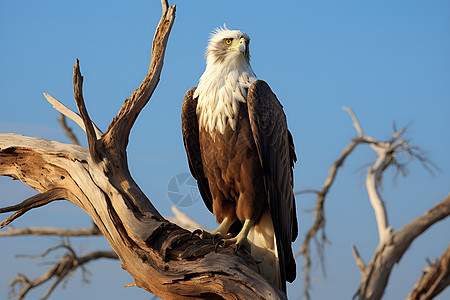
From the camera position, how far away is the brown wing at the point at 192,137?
4078mm

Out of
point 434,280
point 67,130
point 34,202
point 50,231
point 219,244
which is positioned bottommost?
point 434,280

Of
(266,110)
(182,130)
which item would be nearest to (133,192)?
(182,130)

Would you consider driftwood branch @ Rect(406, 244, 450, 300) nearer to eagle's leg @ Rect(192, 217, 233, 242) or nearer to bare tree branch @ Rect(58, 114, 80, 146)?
eagle's leg @ Rect(192, 217, 233, 242)

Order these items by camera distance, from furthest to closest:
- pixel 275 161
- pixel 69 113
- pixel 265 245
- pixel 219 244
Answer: pixel 69 113
pixel 265 245
pixel 275 161
pixel 219 244

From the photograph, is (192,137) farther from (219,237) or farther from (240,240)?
(240,240)

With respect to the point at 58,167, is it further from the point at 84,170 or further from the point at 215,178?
the point at 215,178

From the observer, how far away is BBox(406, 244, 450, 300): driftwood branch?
7922 mm

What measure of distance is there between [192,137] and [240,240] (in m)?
1.04

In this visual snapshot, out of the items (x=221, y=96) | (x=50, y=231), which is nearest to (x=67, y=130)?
(x=50, y=231)

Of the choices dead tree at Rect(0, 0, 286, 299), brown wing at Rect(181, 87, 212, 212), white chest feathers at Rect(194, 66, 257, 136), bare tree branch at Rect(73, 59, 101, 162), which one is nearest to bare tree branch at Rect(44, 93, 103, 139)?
dead tree at Rect(0, 0, 286, 299)

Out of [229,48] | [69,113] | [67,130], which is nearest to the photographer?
[229,48]

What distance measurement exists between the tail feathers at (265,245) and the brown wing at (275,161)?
114 mm

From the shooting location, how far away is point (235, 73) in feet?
12.9

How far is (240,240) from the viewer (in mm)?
3625
